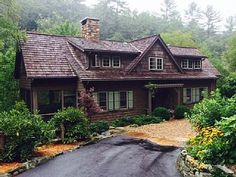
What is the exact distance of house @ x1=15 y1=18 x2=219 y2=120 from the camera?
19844 mm

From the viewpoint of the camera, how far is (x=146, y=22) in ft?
233

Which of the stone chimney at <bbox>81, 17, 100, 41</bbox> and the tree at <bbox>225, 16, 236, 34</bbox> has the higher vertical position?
the tree at <bbox>225, 16, 236, 34</bbox>

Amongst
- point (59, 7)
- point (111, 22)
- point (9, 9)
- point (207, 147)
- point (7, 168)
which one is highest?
point (59, 7)

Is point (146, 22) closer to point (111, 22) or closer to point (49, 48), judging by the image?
point (111, 22)

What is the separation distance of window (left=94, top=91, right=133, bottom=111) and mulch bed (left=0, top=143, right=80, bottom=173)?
262 inches

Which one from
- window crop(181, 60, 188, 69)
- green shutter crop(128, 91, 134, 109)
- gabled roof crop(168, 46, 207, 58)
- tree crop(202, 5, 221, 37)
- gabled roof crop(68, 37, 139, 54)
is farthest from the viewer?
tree crop(202, 5, 221, 37)

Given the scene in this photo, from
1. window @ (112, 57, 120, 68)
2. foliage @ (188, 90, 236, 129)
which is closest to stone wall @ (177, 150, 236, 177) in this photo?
foliage @ (188, 90, 236, 129)

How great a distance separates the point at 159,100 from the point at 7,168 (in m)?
18.1

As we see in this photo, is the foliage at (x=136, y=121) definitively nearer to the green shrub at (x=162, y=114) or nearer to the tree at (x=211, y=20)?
the green shrub at (x=162, y=114)

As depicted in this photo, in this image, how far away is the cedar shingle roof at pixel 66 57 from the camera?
19.5 m

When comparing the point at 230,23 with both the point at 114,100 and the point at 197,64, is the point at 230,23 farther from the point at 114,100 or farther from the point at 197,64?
the point at 114,100

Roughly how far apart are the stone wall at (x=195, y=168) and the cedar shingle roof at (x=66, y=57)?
11.1 m

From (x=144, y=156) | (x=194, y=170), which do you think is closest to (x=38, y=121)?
(x=144, y=156)

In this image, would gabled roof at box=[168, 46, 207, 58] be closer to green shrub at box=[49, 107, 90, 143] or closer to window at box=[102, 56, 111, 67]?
window at box=[102, 56, 111, 67]
